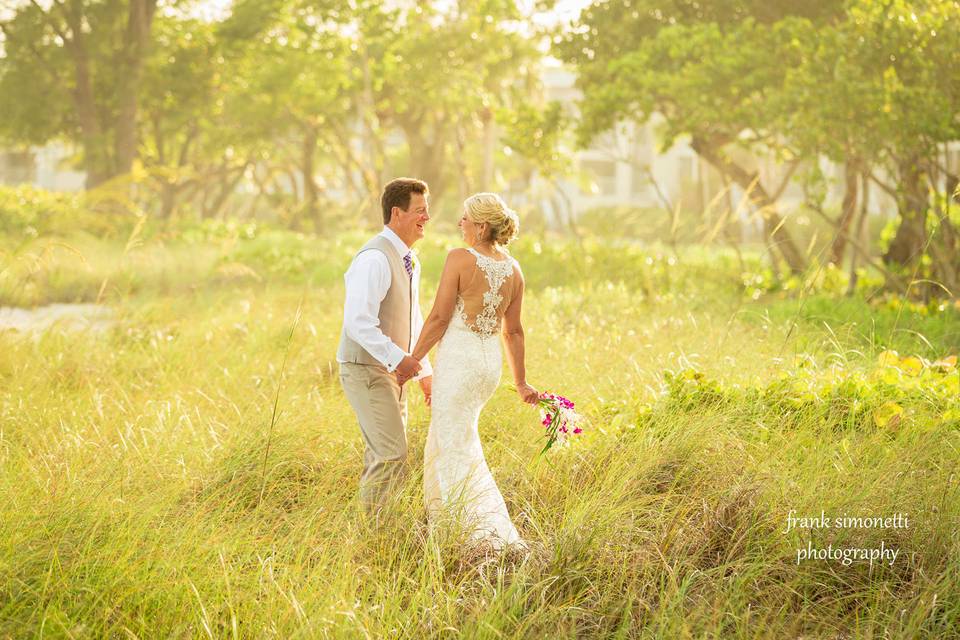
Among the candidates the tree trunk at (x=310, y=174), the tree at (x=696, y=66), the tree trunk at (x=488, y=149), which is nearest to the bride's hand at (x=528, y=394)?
the tree at (x=696, y=66)

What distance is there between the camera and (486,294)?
4965 mm

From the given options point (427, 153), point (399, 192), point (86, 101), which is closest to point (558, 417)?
point (399, 192)

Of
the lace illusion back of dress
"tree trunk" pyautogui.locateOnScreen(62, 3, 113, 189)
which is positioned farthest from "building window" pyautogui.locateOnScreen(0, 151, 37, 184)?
the lace illusion back of dress

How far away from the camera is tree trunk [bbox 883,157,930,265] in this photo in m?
11.6

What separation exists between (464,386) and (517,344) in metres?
0.43

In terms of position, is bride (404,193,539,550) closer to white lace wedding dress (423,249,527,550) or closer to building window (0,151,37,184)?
white lace wedding dress (423,249,527,550)

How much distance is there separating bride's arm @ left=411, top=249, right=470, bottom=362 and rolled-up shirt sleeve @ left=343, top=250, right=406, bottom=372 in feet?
0.49

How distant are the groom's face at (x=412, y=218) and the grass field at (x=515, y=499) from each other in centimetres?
95

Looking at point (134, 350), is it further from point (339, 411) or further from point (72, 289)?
point (72, 289)

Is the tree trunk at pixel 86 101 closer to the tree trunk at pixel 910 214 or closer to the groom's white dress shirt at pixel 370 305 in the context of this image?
the tree trunk at pixel 910 214

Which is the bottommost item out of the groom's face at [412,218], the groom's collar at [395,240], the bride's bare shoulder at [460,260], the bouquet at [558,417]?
the bouquet at [558,417]

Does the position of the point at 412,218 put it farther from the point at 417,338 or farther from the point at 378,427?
the point at 378,427

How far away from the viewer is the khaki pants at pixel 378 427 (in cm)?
499

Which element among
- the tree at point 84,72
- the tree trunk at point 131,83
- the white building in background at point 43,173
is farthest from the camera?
the white building in background at point 43,173
